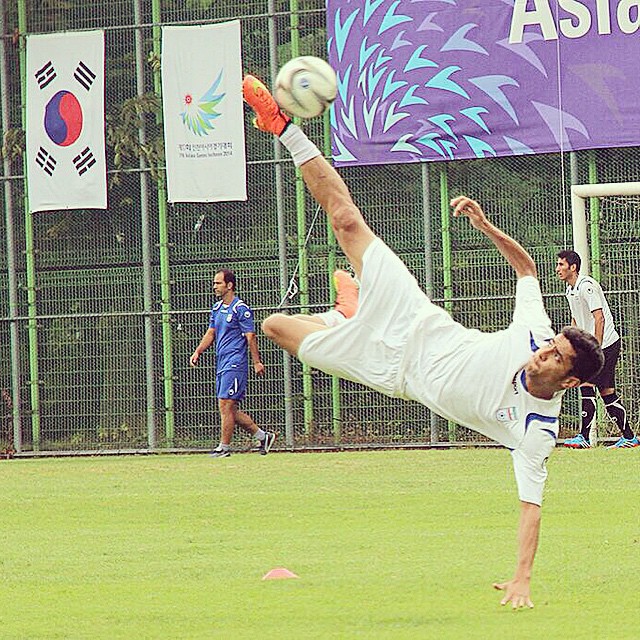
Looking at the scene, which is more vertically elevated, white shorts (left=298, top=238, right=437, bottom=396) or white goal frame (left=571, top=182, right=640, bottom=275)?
white goal frame (left=571, top=182, right=640, bottom=275)

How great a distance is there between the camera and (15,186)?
21781 millimetres

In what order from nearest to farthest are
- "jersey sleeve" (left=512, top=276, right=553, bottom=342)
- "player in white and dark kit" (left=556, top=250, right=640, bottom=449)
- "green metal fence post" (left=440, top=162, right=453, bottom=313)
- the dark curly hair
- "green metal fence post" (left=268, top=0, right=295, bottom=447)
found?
the dark curly hair
"jersey sleeve" (left=512, top=276, right=553, bottom=342)
"player in white and dark kit" (left=556, top=250, right=640, bottom=449)
"green metal fence post" (left=440, top=162, right=453, bottom=313)
"green metal fence post" (left=268, top=0, right=295, bottom=447)

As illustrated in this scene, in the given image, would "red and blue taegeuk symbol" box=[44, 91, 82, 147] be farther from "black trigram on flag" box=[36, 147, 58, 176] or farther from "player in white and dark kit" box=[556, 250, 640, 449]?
"player in white and dark kit" box=[556, 250, 640, 449]

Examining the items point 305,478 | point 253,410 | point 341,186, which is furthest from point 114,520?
point 253,410

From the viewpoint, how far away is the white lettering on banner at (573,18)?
752 inches

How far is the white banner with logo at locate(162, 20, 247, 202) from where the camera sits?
20.6 m

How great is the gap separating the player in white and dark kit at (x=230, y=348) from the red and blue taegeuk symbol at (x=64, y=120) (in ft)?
12.0

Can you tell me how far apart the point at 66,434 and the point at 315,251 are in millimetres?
4262

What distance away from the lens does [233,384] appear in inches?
745

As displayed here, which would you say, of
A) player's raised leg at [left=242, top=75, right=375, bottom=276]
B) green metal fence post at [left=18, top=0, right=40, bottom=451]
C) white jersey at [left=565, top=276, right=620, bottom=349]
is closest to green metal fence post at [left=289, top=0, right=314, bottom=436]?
green metal fence post at [left=18, top=0, right=40, bottom=451]

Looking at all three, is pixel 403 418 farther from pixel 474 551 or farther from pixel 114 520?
pixel 474 551

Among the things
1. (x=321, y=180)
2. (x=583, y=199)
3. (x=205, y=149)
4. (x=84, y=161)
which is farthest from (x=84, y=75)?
(x=321, y=180)

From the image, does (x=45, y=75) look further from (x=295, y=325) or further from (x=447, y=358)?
(x=447, y=358)

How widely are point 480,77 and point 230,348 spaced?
4547 mm
